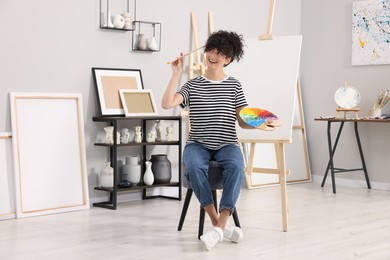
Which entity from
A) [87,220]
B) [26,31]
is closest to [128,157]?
[87,220]

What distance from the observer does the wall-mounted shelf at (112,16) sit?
4.73 metres

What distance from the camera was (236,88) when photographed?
375 cm

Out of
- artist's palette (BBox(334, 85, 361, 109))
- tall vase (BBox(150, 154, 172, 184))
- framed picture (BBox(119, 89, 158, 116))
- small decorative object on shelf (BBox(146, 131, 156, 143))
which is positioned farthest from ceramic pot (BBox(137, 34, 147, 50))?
artist's palette (BBox(334, 85, 361, 109))

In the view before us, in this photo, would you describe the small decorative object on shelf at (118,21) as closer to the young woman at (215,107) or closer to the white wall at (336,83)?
the young woman at (215,107)

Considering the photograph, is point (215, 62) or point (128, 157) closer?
point (215, 62)

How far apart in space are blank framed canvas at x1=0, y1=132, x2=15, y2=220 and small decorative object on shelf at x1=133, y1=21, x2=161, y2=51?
4.18 feet

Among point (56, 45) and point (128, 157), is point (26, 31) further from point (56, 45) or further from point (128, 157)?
point (128, 157)

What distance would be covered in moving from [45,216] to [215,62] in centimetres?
161

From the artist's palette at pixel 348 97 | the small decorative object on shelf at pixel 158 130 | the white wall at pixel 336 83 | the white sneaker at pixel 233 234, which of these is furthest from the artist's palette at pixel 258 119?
the white wall at pixel 336 83

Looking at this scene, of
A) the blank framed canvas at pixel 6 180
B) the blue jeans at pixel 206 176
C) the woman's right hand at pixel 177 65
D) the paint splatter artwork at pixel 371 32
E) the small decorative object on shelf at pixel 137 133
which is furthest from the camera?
the paint splatter artwork at pixel 371 32

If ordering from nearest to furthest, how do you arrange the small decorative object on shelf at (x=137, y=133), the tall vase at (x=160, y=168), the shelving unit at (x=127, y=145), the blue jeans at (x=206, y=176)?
the blue jeans at (x=206, y=176) < the shelving unit at (x=127, y=145) < the small decorative object on shelf at (x=137, y=133) < the tall vase at (x=160, y=168)

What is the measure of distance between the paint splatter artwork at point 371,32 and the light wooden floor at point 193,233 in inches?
53.8

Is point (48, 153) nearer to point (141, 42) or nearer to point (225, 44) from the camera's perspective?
point (141, 42)

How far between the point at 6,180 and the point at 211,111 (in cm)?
153
